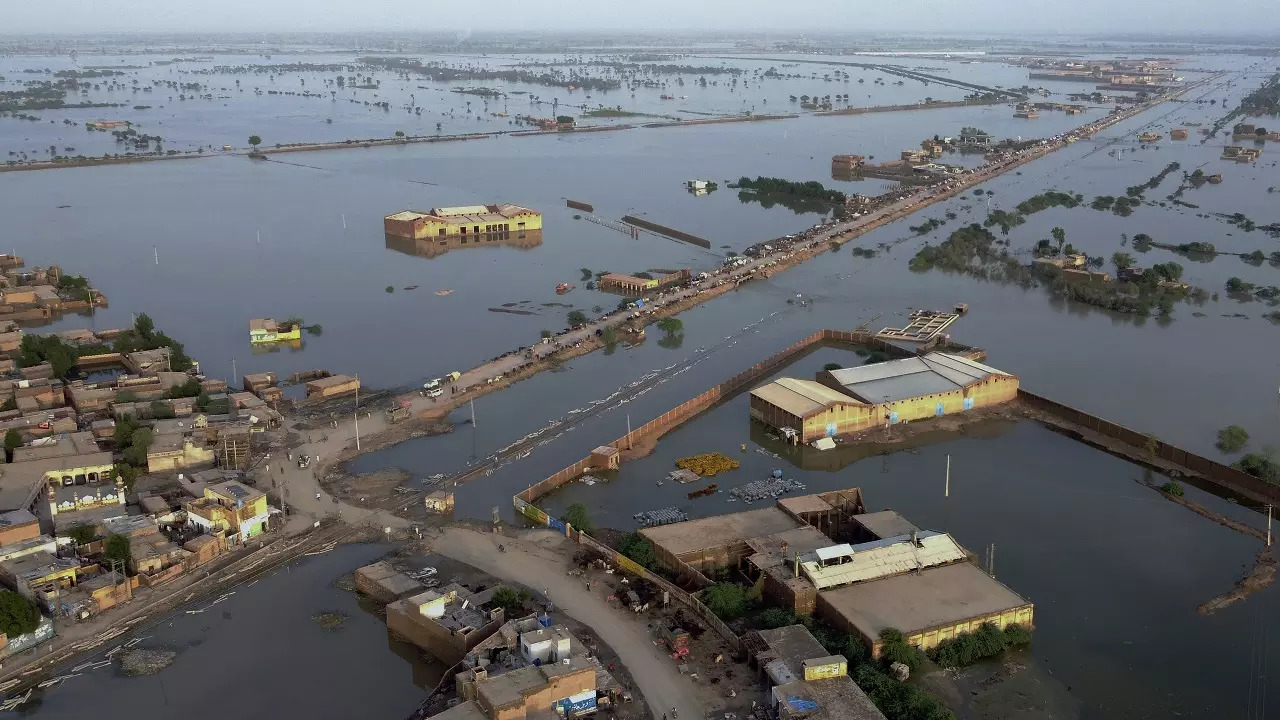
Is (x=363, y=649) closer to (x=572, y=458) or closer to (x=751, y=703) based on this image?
(x=751, y=703)

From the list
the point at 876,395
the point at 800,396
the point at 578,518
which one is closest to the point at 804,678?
the point at 578,518

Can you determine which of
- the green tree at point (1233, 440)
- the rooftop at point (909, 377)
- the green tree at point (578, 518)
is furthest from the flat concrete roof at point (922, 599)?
the green tree at point (1233, 440)

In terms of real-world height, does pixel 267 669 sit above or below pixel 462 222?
below

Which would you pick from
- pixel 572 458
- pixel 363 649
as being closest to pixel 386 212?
pixel 572 458

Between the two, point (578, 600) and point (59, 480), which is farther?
point (59, 480)

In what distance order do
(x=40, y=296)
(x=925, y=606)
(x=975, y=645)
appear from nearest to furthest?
(x=975, y=645) < (x=925, y=606) < (x=40, y=296)

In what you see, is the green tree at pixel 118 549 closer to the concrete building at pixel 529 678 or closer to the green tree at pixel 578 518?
the concrete building at pixel 529 678

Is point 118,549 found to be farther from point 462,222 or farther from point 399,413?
point 462,222
